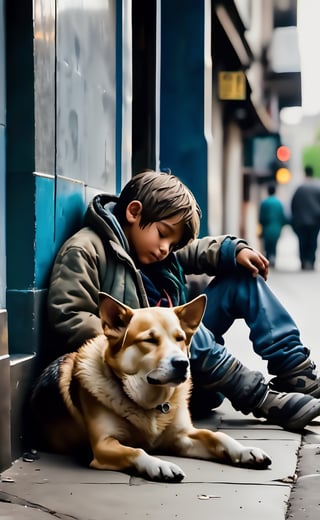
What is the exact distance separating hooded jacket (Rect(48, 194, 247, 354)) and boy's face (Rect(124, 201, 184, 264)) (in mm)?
70

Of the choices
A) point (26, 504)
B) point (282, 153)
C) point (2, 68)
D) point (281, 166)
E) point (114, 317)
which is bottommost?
point (26, 504)

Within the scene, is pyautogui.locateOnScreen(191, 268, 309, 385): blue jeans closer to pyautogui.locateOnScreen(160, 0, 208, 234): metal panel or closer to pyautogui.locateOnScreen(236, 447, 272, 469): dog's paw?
pyautogui.locateOnScreen(236, 447, 272, 469): dog's paw

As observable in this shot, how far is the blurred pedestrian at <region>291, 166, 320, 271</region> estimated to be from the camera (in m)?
16.6

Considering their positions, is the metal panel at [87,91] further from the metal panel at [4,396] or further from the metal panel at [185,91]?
the metal panel at [185,91]

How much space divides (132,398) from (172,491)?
0.43 m

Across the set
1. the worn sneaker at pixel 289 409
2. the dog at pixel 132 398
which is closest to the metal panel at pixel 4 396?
the dog at pixel 132 398

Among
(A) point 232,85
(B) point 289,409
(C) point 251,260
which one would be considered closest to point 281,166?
(A) point 232,85

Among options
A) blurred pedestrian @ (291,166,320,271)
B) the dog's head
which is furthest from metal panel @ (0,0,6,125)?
blurred pedestrian @ (291,166,320,271)

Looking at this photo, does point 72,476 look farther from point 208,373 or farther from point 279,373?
point 279,373

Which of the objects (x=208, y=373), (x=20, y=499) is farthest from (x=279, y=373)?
(x=20, y=499)

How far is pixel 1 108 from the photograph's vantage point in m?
3.56

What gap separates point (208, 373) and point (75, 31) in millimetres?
1811

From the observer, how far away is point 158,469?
10.4ft

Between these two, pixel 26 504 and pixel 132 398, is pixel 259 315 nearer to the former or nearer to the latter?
pixel 132 398
